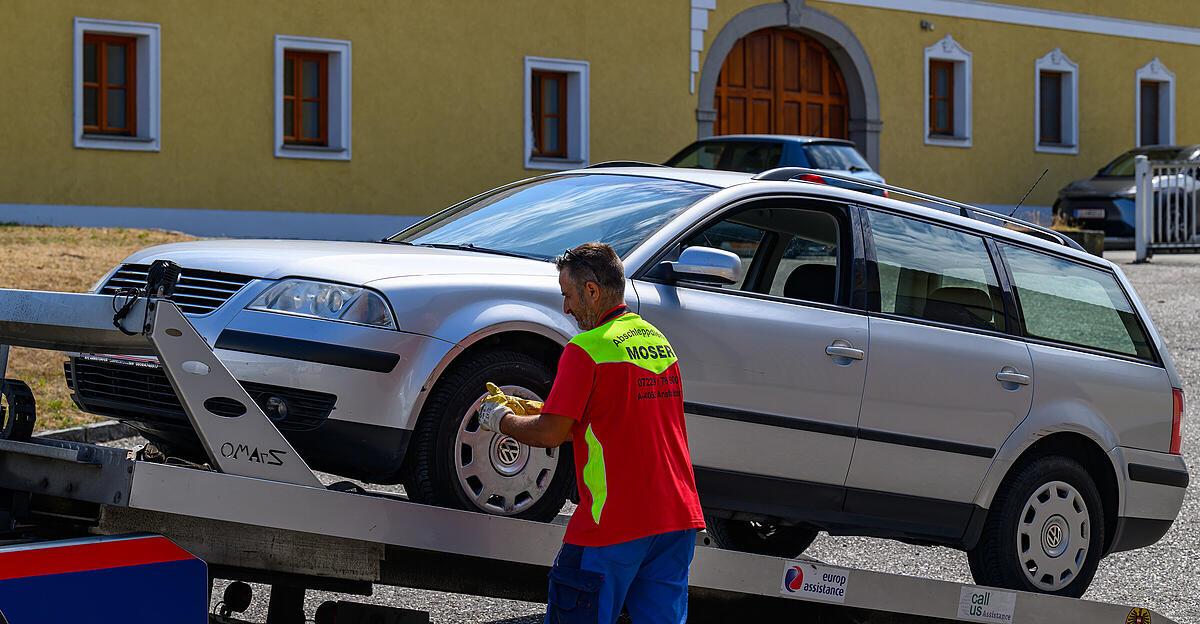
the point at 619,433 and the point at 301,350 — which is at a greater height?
the point at 301,350

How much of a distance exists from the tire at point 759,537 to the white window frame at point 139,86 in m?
15.0

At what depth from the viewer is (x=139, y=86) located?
20.9 metres

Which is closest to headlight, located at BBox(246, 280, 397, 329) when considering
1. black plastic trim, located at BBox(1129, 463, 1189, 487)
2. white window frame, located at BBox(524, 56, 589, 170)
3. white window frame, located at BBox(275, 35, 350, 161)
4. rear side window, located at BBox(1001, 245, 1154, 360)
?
rear side window, located at BBox(1001, 245, 1154, 360)

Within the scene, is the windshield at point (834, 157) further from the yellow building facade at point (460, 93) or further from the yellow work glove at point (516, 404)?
the yellow work glove at point (516, 404)

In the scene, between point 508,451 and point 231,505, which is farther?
point 508,451

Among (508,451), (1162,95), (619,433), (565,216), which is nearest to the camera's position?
(619,433)

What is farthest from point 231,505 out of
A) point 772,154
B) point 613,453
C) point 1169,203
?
point 1169,203

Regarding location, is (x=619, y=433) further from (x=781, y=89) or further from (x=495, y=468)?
(x=781, y=89)

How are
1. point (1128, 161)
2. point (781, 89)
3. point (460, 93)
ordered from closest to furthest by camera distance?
1. point (460, 93)
2. point (1128, 161)
3. point (781, 89)

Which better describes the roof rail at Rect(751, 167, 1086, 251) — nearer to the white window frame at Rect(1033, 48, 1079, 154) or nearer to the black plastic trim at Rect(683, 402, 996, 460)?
the black plastic trim at Rect(683, 402, 996, 460)

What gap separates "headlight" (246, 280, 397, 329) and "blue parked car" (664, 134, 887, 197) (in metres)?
15.2

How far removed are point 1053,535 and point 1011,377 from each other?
2.46ft

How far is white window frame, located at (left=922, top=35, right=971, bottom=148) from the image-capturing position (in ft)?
94.5

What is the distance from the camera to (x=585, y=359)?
14.3 feet
